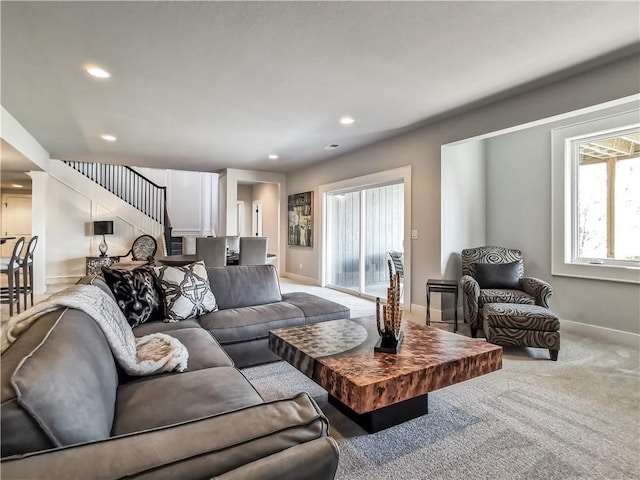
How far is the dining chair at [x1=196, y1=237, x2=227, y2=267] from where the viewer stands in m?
4.88

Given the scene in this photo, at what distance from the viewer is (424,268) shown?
4.54 metres

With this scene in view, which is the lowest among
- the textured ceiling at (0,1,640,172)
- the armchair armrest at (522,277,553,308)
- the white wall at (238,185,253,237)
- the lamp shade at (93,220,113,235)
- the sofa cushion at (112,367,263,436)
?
the sofa cushion at (112,367,263,436)

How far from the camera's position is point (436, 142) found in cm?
434

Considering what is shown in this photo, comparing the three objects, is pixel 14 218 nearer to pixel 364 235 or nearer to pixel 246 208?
pixel 246 208

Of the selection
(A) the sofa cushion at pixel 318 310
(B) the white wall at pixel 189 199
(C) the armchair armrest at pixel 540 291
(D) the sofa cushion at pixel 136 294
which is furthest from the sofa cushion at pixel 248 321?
(B) the white wall at pixel 189 199

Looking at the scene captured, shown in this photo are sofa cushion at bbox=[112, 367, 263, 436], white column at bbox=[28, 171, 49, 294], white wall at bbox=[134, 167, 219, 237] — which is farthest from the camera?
white wall at bbox=[134, 167, 219, 237]

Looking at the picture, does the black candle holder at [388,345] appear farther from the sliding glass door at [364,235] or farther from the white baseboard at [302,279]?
the white baseboard at [302,279]

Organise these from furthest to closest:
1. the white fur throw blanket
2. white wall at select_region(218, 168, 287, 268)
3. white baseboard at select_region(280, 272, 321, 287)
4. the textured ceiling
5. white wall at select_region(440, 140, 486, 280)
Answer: white wall at select_region(218, 168, 287, 268)
white baseboard at select_region(280, 272, 321, 287)
white wall at select_region(440, 140, 486, 280)
the textured ceiling
the white fur throw blanket

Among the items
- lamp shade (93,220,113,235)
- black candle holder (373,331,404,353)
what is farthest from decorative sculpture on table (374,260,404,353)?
lamp shade (93,220,113,235)

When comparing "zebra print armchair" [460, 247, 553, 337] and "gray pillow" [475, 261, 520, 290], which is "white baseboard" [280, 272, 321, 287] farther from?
"gray pillow" [475, 261, 520, 290]

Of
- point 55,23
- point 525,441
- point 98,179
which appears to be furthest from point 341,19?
point 98,179

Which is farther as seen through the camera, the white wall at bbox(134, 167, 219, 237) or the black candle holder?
the white wall at bbox(134, 167, 219, 237)

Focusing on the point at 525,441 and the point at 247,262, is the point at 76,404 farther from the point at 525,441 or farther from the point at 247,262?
the point at 247,262

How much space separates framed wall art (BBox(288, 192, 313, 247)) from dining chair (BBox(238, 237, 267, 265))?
201cm
